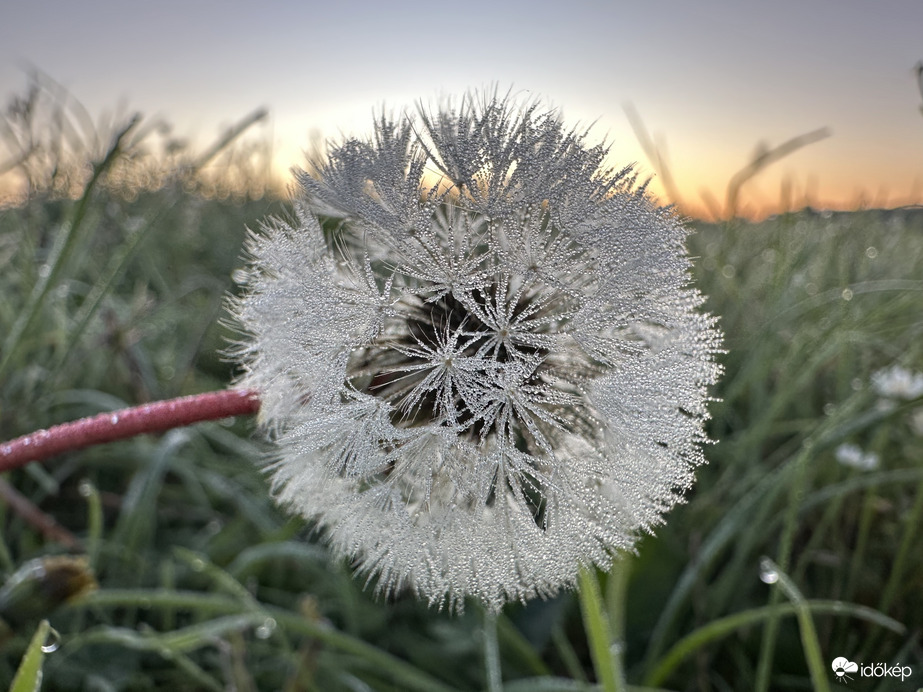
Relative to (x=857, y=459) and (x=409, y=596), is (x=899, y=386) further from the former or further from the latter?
(x=409, y=596)

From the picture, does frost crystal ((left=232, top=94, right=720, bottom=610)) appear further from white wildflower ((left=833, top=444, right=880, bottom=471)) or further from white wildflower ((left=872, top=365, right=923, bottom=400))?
white wildflower ((left=872, top=365, right=923, bottom=400))

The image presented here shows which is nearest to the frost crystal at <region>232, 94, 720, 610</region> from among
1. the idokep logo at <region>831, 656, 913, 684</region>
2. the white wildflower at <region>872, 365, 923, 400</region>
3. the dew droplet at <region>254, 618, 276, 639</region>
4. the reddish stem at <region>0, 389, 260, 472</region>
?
the reddish stem at <region>0, 389, 260, 472</region>

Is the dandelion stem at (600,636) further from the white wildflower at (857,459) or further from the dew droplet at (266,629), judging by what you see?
the white wildflower at (857,459)

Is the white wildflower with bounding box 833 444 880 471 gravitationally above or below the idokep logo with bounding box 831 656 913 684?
above

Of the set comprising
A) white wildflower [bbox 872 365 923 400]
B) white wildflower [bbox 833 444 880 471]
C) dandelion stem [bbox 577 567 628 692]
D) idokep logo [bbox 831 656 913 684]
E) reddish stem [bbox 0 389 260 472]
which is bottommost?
idokep logo [bbox 831 656 913 684]

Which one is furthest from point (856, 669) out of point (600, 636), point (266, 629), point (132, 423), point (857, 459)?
point (132, 423)

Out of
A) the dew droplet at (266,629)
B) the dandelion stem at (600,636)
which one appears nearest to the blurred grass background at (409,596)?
the dew droplet at (266,629)
